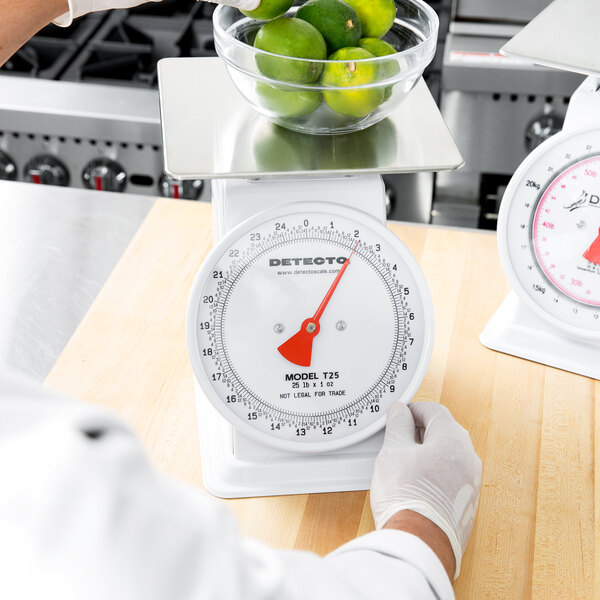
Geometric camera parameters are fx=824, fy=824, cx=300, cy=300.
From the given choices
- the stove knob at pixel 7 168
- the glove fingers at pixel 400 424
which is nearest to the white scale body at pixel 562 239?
the glove fingers at pixel 400 424

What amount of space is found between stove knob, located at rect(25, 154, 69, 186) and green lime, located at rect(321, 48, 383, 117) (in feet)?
3.66

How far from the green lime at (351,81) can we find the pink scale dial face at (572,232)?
332mm

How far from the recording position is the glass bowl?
31.9 inches

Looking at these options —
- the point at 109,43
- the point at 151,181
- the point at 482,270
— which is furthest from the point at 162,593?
the point at 109,43

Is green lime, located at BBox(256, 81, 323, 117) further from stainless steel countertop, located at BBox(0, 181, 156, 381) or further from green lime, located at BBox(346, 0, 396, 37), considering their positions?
stainless steel countertop, located at BBox(0, 181, 156, 381)

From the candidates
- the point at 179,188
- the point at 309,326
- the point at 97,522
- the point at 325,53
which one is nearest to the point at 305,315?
the point at 309,326

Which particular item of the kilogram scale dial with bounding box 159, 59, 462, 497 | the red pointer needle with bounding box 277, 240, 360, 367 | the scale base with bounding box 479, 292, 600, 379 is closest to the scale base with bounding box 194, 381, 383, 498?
the kilogram scale dial with bounding box 159, 59, 462, 497

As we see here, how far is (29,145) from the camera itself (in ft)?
5.91

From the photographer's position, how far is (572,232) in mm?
Result: 1078

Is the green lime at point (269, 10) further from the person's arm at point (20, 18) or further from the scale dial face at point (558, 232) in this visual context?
the scale dial face at point (558, 232)

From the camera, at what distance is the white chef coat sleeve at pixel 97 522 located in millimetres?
426

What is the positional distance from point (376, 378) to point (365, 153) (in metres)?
0.26

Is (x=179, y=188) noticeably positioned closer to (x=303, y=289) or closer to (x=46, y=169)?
(x=46, y=169)

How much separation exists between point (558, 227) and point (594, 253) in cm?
6
